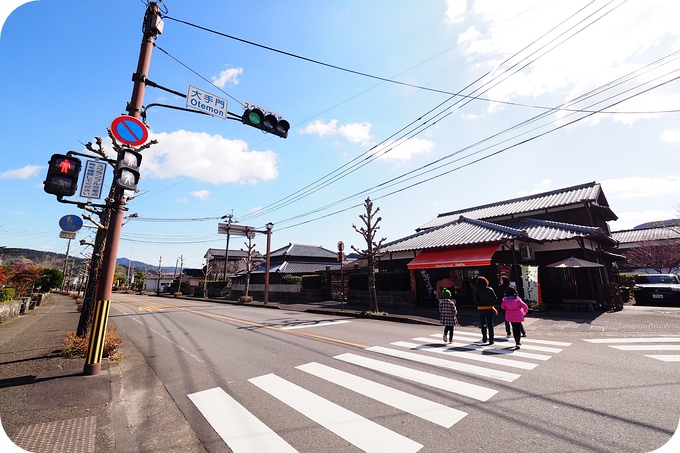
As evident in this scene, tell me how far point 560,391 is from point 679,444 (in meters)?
1.40

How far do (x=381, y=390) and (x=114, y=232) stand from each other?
5.77m

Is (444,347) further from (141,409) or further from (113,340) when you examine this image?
(113,340)

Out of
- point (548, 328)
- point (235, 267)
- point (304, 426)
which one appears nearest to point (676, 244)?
point (548, 328)

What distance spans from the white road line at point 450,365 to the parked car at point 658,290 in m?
16.5

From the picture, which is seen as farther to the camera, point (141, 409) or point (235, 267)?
point (235, 267)

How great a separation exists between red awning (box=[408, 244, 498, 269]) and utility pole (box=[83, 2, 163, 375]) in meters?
13.9

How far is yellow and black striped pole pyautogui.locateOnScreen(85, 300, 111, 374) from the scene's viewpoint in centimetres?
516

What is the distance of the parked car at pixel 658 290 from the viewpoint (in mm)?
14555

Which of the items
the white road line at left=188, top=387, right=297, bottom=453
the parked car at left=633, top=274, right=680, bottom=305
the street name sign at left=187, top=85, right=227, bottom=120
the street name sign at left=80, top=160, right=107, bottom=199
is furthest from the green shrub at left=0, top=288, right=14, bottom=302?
the parked car at left=633, top=274, right=680, bottom=305

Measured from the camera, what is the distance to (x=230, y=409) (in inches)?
156

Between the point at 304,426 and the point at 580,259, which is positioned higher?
the point at 580,259

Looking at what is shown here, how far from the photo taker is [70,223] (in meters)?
7.26

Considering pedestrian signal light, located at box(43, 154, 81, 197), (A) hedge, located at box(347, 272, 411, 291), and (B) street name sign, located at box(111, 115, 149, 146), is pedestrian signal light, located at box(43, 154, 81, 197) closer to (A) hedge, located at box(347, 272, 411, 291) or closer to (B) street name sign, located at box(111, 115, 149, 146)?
(B) street name sign, located at box(111, 115, 149, 146)

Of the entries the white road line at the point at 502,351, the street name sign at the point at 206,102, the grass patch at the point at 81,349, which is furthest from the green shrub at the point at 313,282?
the street name sign at the point at 206,102
